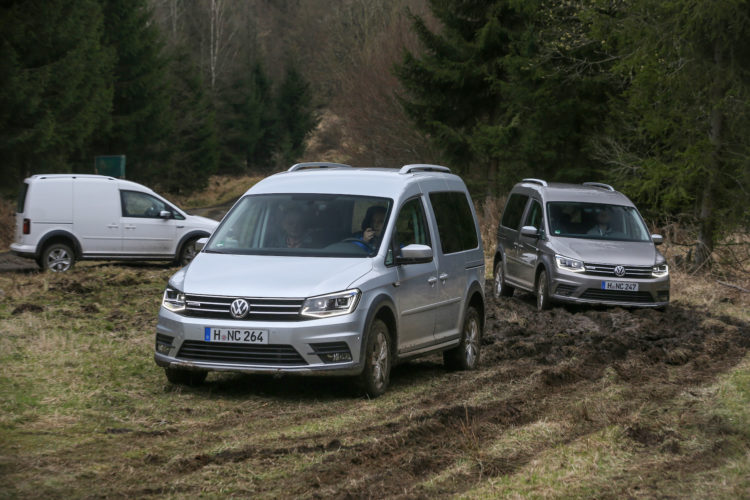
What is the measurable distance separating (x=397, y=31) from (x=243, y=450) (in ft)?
153

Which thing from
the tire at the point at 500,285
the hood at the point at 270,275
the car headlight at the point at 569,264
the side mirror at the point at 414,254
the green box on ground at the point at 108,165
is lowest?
the tire at the point at 500,285

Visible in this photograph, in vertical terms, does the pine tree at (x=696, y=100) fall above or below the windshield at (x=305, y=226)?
above

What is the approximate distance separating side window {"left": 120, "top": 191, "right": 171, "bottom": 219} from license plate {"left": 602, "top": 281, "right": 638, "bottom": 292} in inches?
416

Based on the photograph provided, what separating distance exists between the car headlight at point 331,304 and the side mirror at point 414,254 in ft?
2.84

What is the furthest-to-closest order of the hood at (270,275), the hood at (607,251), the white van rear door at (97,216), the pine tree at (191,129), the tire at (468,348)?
the pine tree at (191,129) < the white van rear door at (97,216) < the hood at (607,251) < the tire at (468,348) < the hood at (270,275)

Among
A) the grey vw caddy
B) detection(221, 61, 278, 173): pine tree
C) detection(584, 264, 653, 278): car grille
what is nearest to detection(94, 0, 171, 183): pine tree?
detection(221, 61, 278, 173): pine tree

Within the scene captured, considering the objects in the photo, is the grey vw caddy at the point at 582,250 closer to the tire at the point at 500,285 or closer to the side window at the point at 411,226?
the tire at the point at 500,285

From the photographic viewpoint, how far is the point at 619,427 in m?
7.64

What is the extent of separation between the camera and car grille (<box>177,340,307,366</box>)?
28.2 ft

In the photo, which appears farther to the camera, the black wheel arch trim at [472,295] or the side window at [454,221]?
the black wheel arch trim at [472,295]

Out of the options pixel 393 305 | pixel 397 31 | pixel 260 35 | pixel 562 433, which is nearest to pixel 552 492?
pixel 562 433

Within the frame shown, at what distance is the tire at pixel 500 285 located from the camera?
19.2 meters

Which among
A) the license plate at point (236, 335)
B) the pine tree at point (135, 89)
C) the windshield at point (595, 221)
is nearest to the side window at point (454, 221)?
the license plate at point (236, 335)

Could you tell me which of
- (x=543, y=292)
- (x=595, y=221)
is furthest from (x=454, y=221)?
(x=595, y=221)
